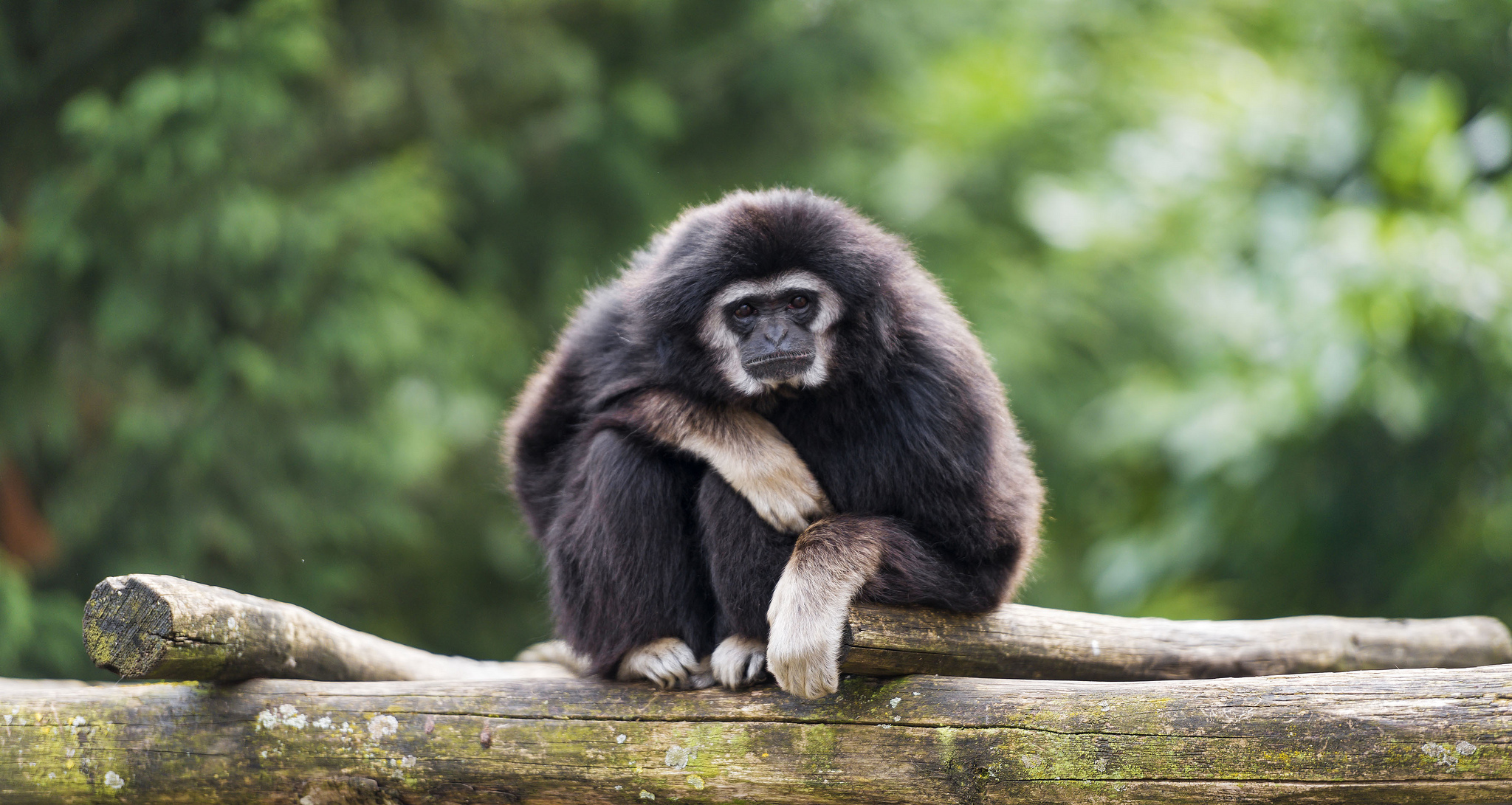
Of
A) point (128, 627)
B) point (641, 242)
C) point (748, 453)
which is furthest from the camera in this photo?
point (641, 242)

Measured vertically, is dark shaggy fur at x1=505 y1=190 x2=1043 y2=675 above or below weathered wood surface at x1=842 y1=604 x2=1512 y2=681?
above

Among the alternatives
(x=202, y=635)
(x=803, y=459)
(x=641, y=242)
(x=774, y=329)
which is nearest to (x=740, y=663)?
(x=803, y=459)

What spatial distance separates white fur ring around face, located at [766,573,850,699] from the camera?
3730 millimetres

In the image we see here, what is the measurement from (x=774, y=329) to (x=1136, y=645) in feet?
7.06

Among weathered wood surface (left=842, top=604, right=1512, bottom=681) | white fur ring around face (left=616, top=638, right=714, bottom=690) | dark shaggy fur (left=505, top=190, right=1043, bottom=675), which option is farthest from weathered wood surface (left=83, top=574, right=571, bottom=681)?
weathered wood surface (left=842, top=604, right=1512, bottom=681)

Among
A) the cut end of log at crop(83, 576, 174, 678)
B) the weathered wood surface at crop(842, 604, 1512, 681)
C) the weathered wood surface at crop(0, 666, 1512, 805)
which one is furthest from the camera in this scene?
the weathered wood surface at crop(842, 604, 1512, 681)

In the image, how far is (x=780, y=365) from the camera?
412 cm

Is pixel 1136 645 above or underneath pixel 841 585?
underneath

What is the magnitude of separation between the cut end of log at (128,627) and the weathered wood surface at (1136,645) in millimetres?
2208

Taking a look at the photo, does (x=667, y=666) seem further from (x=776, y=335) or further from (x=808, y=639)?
(x=776, y=335)

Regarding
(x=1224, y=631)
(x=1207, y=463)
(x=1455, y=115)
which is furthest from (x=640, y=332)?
(x=1455, y=115)

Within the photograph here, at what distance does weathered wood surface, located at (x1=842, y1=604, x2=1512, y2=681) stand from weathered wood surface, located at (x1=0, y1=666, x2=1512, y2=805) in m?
0.23

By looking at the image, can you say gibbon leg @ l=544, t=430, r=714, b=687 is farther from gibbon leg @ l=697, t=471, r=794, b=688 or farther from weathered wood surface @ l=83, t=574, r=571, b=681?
weathered wood surface @ l=83, t=574, r=571, b=681

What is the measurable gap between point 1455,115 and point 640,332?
8.09m
